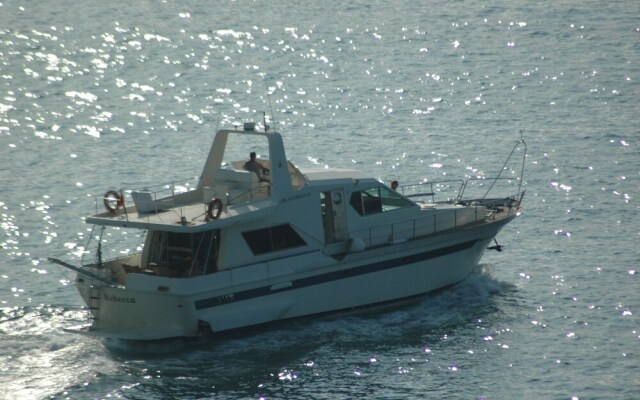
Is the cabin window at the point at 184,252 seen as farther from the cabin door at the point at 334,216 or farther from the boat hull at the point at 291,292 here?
the cabin door at the point at 334,216

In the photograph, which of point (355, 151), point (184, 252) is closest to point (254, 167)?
point (184, 252)

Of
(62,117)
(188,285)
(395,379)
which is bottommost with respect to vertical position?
(395,379)

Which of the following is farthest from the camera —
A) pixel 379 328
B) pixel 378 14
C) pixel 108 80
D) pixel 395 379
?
pixel 378 14

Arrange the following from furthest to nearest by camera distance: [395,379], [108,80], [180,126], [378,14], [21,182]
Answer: [378,14]
[108,80]
[180,126]
[21,182]
[395,379]

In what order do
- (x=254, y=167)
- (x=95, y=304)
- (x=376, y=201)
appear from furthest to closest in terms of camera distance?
(x=376, y=201) < (x=254, y=167) < (x=95, y=304)

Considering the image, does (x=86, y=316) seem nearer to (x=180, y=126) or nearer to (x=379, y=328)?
(x=379, y=328)

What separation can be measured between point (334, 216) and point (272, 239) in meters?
2.04

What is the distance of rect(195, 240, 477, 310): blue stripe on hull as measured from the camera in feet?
115

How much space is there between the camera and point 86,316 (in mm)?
36875

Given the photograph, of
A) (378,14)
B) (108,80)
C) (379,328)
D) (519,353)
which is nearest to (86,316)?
(379,328)

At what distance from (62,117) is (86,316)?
23396 mm

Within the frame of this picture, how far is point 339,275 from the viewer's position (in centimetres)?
3700

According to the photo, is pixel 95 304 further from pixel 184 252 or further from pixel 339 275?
pixel 339 275

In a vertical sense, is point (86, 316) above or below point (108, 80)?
below
